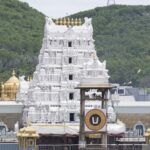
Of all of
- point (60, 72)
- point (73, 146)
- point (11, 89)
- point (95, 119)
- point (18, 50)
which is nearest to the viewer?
→ point (95, 119)

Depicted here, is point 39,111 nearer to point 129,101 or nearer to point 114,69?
point 129,101

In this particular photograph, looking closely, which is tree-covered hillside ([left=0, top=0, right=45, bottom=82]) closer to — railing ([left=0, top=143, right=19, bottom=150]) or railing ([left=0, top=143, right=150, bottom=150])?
railing ([left=0, top=143, right=150, bottom=150])

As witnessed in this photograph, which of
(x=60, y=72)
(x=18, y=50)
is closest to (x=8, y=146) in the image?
(x=60, y=72)

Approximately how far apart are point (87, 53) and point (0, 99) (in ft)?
56.9

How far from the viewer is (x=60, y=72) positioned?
337 feet

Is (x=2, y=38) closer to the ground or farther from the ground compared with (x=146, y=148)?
farther from the ground

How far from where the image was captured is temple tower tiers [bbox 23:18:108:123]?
10088 centimetres

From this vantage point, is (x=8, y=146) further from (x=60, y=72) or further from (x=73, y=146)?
(x=60, y=72)

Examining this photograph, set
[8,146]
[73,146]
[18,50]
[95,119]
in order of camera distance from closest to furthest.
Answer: [95,119]
[8,146]
[73,146]
[18,50]

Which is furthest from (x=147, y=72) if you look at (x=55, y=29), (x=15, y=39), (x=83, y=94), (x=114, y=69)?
(x=83, y=94)

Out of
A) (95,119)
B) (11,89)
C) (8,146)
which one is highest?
(11,89)

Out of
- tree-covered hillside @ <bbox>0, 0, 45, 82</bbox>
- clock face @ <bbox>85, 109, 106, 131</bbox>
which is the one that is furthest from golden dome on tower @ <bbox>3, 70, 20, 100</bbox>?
tree-covered hillside @ <bbox>0, 0, 45, 82</bbox>

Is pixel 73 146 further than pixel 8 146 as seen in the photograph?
Yes

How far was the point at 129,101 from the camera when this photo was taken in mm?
117750
